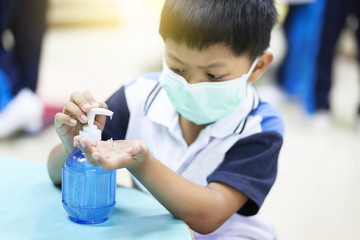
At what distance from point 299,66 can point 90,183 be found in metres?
3.38

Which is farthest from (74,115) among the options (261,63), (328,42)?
(328,42)

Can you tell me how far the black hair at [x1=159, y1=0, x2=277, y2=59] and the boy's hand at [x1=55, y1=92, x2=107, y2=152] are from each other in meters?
0.25

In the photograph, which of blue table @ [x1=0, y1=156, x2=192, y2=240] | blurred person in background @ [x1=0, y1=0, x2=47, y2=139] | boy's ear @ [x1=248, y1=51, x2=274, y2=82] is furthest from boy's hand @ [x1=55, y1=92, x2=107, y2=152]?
blurred person in background @ [x1=0, y1=0, x2=47, y2=139]

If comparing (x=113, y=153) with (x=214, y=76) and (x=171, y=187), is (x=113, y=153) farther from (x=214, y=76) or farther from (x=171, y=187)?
(x=214, y=76)

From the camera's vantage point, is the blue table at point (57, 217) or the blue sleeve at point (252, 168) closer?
the blue table at point (57, 217)

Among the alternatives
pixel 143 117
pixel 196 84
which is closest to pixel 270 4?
pixel 196 84

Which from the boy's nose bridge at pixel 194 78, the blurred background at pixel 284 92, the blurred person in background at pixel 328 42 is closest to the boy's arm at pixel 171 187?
the boy's nose bridge at pixel 194 78

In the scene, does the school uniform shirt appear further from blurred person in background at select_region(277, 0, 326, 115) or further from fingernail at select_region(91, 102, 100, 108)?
blurred person in background at select_region(277, 0, 326, 115)

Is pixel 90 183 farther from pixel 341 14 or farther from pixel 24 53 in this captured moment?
pixel 341 14

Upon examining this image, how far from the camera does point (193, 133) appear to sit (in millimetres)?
1255

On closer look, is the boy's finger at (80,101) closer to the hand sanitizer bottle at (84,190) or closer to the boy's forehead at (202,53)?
the hand sanitizer bottle at (84,190)

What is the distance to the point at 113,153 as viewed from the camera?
0.83 m

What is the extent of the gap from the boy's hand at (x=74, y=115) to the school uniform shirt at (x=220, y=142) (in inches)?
8.1

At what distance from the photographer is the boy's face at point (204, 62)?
1086mm
